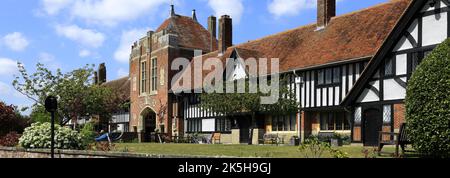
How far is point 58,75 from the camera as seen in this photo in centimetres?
3944

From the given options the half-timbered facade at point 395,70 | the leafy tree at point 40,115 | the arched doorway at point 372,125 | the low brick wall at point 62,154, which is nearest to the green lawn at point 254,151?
the low brick wall at point 62,154

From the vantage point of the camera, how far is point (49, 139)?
17969 millimetres

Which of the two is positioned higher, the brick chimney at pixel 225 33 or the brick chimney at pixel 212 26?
the brick chimney at pixel 212 26

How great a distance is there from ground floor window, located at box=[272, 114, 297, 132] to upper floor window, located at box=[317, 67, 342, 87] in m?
3.24

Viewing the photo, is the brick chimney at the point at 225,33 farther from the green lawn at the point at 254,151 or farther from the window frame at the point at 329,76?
the green lawn at the point at 254,151

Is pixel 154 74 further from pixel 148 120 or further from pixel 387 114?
pixel 387 114

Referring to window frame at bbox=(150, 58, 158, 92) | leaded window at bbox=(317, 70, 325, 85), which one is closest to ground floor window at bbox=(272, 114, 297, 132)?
leaded window at bbox=(317, 70, 325, 85)

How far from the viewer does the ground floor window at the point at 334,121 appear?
93.9ft

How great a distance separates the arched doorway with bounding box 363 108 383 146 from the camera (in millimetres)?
24000

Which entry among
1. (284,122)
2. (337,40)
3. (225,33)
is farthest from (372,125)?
(225,33)

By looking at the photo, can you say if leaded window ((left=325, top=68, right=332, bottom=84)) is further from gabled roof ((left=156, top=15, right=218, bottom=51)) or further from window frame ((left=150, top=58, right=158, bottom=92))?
window frame ((left=150, top=58, right=158, bottom=92))

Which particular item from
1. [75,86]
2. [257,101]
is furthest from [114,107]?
[257,101]

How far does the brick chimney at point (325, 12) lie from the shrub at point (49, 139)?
19.7 meters

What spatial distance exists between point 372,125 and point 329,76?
500cm
